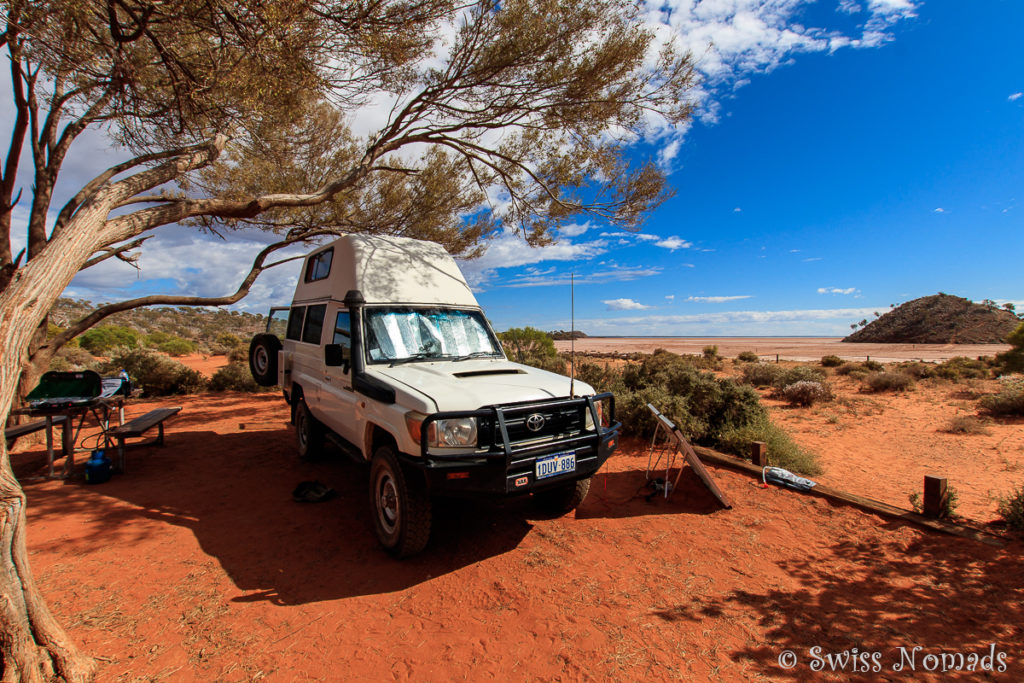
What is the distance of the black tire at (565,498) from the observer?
4.63 metres

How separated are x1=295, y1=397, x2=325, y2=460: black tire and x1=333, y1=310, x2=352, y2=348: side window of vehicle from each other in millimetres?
1744

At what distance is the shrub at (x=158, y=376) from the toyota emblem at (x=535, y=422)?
14.6m

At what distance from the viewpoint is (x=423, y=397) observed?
3432 mm

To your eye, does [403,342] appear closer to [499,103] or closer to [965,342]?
[499,103]

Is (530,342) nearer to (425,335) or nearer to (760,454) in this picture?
(760,454)

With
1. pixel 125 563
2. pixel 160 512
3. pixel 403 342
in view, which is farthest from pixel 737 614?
pixel 160 512

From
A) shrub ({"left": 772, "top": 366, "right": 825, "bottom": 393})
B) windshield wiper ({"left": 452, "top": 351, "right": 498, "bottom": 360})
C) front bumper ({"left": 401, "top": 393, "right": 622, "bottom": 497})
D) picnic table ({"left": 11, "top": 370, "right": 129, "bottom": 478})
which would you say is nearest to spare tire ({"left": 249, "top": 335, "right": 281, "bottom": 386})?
picnic table ({"left": 11, "top": 370, "right": 129, "bottom": 478})

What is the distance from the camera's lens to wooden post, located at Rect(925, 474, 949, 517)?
14.5 feet

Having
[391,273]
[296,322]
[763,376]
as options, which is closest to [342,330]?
[391,273]

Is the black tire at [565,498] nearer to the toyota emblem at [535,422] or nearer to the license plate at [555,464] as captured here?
the license plate at [555,464]

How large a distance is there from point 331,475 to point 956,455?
34.3 feet

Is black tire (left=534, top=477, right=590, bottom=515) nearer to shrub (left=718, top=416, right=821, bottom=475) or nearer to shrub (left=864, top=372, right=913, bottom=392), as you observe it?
shrub (left=718, top=416, right=821, bottom=475)

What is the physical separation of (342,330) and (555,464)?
9.39 ft

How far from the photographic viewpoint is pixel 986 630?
2.93 meters
